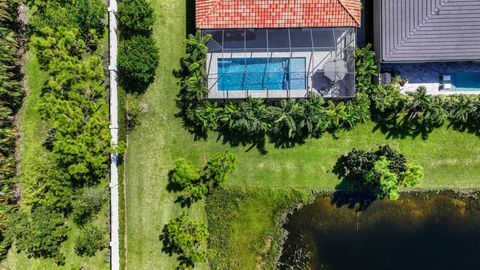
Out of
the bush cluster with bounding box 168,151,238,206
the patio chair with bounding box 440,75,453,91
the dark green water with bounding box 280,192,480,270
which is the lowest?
the dark green water with bounding box 280,192,480,270

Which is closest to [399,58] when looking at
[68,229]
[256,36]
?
[256,36]

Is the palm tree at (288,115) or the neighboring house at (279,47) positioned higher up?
the neighboring house at (279,47)

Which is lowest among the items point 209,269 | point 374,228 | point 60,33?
point 209,269

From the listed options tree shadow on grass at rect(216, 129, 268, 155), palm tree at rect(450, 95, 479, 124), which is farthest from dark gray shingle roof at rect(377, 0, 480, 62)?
tree shadow on grass at rect(216, 129, 268, 155)

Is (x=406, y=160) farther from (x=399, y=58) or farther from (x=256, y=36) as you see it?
(x=256, y=36)

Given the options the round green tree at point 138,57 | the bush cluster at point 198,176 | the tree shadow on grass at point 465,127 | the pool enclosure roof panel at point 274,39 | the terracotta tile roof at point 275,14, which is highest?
the terracotta tile roof at point 275,14

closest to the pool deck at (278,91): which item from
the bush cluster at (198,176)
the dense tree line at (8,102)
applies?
the bush cluster at (198,176)

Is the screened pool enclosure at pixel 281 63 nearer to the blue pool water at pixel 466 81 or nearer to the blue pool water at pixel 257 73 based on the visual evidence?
the blue pool water at pixel 257 73

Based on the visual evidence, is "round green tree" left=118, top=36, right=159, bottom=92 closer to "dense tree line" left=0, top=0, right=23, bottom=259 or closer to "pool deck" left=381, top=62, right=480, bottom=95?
"dense tree line" left=0, top=0, right=23, bottom=259
